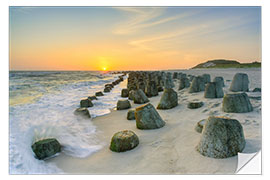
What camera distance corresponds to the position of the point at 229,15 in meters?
2.79

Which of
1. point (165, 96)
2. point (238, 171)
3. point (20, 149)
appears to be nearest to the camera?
point (238, 171)

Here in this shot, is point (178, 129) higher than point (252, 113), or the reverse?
point (252, 113)

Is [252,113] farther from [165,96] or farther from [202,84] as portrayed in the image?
[202,84]

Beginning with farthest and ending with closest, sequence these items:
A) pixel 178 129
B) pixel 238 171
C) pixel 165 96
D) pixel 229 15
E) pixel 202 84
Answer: pixel 202 84
pixel 165 96
pixel 178 129
pixel 229 15
pixel 238 171

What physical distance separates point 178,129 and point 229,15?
2.22 metres

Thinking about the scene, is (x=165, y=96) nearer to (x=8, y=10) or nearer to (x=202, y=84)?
(x=202, y=84)

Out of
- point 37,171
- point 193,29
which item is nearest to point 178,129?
point 193,29

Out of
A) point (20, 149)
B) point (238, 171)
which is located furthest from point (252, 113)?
point (20, 149)
